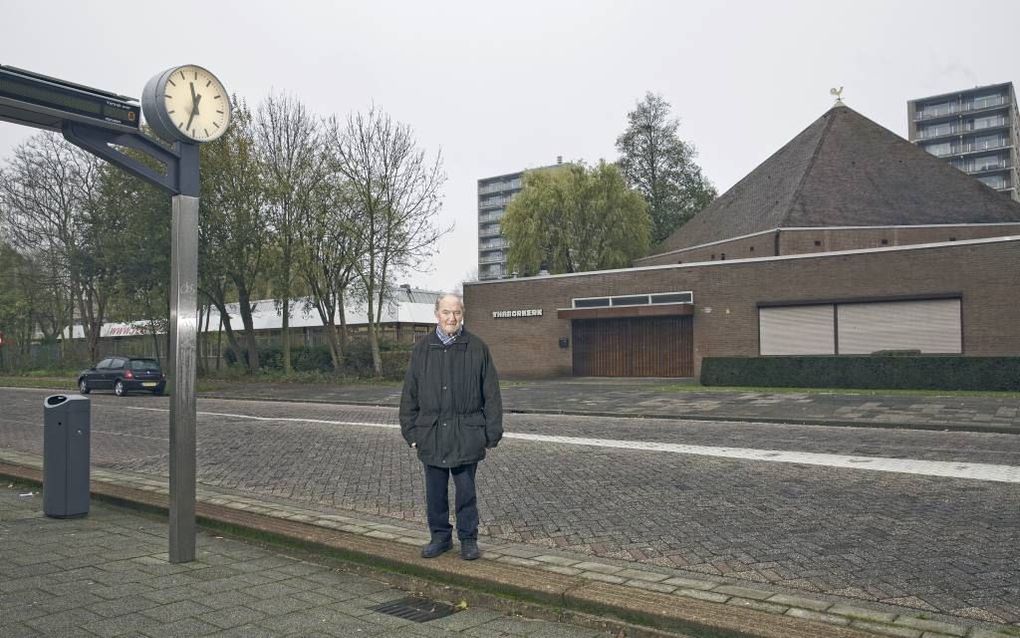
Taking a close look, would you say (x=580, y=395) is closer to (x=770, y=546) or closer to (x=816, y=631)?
(x=770, y=546)

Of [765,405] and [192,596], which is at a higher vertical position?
[765,405]

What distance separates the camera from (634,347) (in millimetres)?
30875

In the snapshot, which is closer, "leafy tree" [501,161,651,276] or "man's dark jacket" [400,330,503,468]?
"man's dark jacket" [400,330,503,468]

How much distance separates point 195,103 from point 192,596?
11.3ft

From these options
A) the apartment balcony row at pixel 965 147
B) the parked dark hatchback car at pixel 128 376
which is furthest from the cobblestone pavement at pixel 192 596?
the apartment balcony row at pixel 965 147

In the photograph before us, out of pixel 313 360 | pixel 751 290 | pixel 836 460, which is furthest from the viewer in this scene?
pixel 313 360

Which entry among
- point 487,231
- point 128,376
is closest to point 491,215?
point 487,231

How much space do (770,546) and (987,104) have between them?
102 m

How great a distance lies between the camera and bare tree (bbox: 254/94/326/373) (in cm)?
3138

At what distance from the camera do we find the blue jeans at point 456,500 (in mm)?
5348

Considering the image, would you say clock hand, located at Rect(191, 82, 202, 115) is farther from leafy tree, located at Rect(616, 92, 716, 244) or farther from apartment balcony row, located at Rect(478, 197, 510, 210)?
apartment balcony row, located at Rect(478, 197, 510, 210)

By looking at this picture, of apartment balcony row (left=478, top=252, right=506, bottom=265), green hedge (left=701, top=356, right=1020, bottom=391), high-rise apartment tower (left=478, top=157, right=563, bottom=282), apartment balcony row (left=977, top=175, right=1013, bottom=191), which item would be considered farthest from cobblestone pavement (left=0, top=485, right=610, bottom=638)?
high-rise apartment tower (left=478, top=157, right=563, bottom=282)

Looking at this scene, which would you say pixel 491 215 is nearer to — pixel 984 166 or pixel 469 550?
pixel 984 166

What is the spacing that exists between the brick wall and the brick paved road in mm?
13377
